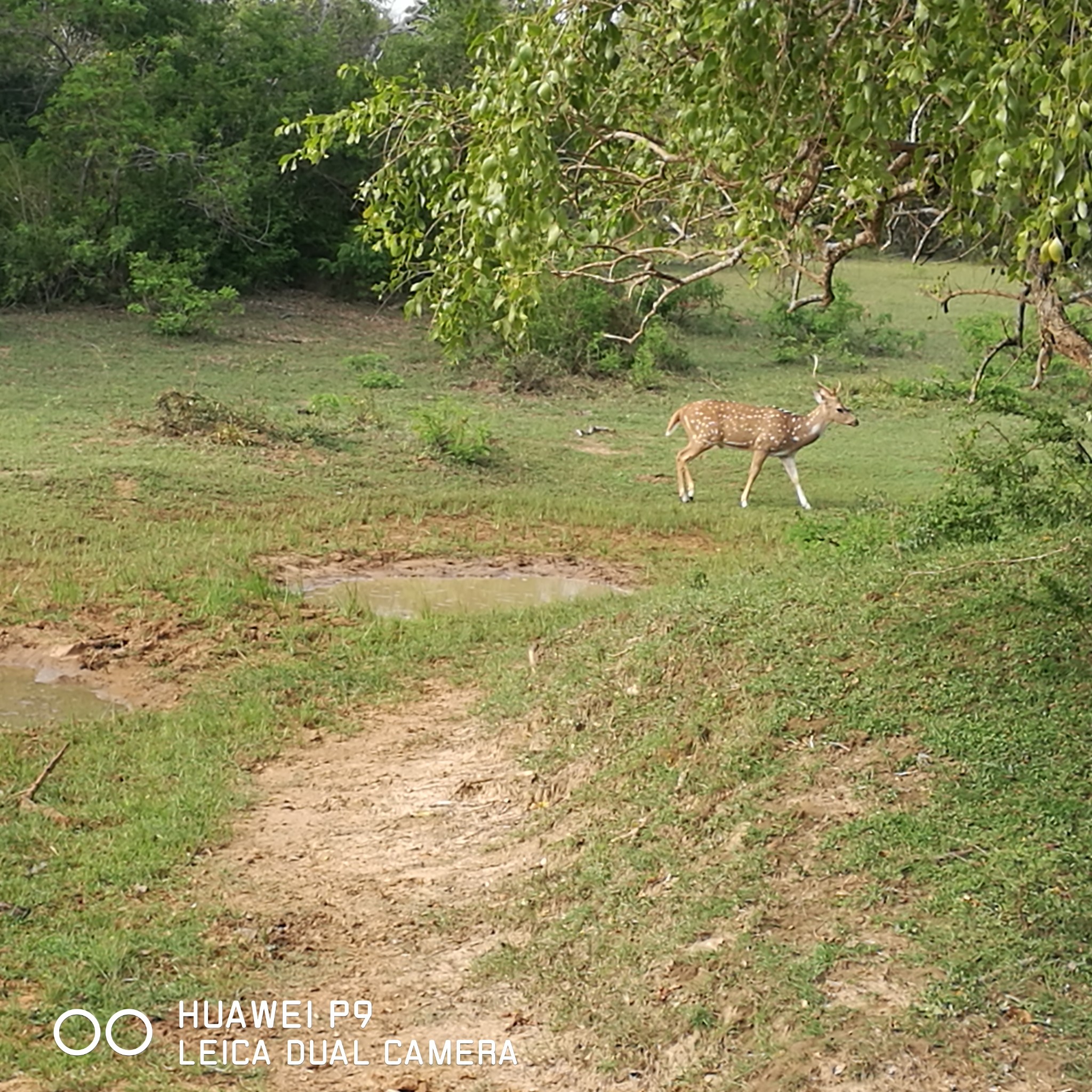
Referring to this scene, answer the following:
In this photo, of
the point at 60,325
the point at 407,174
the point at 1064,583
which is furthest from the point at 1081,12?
the point at 60,325

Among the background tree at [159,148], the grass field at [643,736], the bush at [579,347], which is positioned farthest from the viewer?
the background tree at [159,148]

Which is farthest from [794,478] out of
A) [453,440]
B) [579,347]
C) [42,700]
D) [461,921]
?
[461,921]

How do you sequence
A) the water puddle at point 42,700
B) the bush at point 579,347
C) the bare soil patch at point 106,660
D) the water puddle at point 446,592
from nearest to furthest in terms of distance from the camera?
the water puddle at point 42,700 < the bare soil patch at point 106,660 < the water puddle at point 446,592 < the bush at point 579,347

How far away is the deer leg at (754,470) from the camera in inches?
487

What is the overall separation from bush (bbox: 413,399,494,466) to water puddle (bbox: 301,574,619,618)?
9.29ft

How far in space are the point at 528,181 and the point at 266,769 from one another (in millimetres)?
3305

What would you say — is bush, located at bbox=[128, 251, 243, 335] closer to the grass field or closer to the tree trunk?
the grass field

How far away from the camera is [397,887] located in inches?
218

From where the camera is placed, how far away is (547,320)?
17.6m

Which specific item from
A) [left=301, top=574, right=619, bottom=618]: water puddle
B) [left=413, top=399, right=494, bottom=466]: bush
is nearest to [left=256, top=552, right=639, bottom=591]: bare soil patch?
[left=301, top=574, right=619, bottom=618]: water puddle

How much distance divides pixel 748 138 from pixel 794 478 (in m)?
8.01

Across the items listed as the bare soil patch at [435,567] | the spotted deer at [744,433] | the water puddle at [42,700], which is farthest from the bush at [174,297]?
the water puddle at [42,700]

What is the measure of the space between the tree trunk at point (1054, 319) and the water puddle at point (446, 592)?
5.04m

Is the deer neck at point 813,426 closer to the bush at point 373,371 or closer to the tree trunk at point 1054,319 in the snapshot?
the bush at point 373,371
